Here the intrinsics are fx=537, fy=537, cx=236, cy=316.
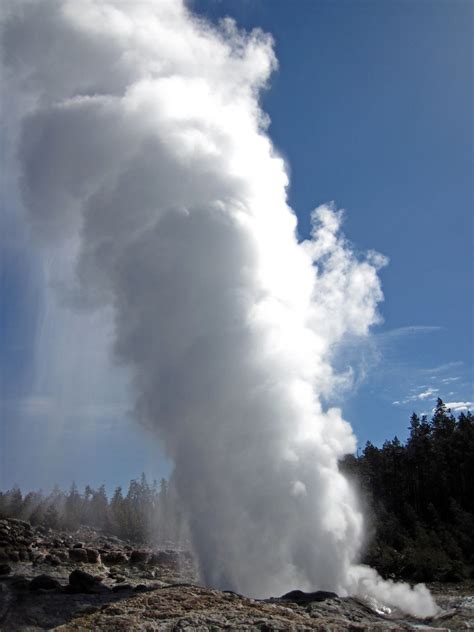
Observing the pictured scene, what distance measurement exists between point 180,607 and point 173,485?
1088 centimetres

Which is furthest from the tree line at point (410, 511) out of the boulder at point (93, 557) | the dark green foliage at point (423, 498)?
the boulder at point (93, 557)

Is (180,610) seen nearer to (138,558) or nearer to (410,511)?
(138,558)

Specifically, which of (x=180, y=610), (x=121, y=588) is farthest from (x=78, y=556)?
(x=180, y=610)

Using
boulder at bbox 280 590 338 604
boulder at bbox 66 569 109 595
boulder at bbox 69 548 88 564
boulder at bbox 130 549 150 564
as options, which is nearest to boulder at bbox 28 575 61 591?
boulder at bbox 66 569 109 595

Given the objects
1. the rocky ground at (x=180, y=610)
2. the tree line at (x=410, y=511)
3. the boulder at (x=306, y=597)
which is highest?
the tree line at (x=410, y=511)

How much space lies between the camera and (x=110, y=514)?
3258 inches

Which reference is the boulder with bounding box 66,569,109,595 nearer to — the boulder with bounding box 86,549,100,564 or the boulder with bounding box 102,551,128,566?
the boulder with bounding box 86,549,100,564

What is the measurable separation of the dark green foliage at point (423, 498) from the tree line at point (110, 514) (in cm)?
2082

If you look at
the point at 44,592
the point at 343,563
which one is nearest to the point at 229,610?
the point at 44,592

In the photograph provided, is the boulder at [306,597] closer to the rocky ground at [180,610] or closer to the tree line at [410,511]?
the rocky ground at [180,610]

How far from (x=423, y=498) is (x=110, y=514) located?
1933 inches

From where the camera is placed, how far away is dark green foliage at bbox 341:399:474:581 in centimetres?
3142

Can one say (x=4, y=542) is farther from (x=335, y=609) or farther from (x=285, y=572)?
(x=335, y=609)

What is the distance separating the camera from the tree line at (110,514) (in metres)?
66.5
